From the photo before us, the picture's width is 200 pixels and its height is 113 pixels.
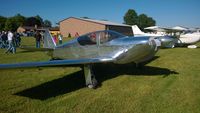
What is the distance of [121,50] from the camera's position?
6.69 meters

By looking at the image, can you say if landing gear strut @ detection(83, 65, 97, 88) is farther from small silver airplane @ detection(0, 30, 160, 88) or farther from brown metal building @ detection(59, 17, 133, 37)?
brown metal building @ detection(59, 17, 133, 37)

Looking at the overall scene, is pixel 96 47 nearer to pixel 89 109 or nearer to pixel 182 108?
pixel 89 109

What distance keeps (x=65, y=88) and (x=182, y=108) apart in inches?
137

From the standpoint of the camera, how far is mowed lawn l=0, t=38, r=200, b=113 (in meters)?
4.88

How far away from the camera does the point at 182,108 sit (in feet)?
15.5

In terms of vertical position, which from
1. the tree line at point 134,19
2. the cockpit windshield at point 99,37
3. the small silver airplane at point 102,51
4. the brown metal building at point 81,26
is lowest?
the small silver airplane at point 102,51

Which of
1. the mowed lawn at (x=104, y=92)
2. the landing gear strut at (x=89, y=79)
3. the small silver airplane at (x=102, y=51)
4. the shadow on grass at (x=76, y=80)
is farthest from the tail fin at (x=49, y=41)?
the landing gear strut at (x=89, y=79)

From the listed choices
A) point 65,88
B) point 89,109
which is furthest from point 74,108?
point 65,88

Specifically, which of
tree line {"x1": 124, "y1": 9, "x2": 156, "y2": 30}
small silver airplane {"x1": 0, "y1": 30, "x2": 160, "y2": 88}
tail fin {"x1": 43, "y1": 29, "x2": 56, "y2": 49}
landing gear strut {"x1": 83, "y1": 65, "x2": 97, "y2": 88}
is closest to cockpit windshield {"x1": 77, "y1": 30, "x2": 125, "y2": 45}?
small silver airplane {"x1": 0, "y1": 30, "x2": 160, "y2": 88}

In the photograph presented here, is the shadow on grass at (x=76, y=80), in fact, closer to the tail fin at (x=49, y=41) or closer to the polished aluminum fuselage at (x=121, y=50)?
the polished aluminum fuselage at (x=121, y=50)

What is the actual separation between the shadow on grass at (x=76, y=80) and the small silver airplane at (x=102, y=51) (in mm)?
741

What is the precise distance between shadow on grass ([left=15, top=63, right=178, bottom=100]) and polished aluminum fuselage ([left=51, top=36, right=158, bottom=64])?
0.95 m

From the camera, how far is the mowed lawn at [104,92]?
488 cm

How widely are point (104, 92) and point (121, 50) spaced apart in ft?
4.97
